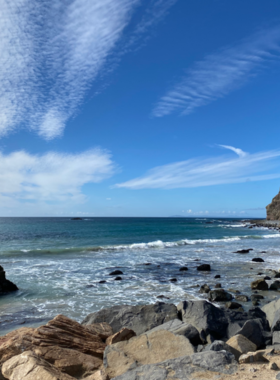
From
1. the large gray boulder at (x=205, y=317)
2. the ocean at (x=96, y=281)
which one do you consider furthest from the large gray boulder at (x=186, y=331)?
the ocean at (x=96, y=281)

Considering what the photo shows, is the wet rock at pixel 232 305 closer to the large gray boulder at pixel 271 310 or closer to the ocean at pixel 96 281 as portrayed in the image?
the ocean at pixel 96 281

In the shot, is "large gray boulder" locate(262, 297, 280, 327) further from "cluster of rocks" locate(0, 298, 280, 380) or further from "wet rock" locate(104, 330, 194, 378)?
"wet rock" locate(104, 330, 194, 378)

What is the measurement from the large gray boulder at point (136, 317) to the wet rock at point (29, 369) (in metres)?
4.58

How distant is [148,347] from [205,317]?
3220 mm

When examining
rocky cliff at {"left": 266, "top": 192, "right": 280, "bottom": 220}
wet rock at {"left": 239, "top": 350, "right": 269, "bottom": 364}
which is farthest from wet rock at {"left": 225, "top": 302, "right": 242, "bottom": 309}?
rocky cliff at {"left": 266, "top": 192, "right": 280, "bottom": 220}

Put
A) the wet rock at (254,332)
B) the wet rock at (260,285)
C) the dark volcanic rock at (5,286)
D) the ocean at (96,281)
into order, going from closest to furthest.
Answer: the wet rock at (254,332)
the ocean at (96,281)
the dark volcanic rock at (5,286)
the wet rock at (260,285)

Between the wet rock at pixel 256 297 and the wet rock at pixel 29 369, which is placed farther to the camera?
the wet rock at pixel 256 297

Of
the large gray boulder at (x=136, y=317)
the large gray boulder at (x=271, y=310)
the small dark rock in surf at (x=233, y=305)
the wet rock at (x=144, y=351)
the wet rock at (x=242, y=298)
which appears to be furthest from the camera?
the wet rock at (x=242, y=298)

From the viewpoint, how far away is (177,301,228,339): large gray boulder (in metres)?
9.16

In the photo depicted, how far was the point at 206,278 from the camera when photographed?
20344mm

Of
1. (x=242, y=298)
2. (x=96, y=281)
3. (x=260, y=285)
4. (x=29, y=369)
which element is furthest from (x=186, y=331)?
(x=96, y=281)

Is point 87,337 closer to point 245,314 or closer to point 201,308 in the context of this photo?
point 201,308

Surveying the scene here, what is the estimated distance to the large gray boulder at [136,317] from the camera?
33.0 feet

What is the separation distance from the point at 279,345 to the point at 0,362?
7464 mm
